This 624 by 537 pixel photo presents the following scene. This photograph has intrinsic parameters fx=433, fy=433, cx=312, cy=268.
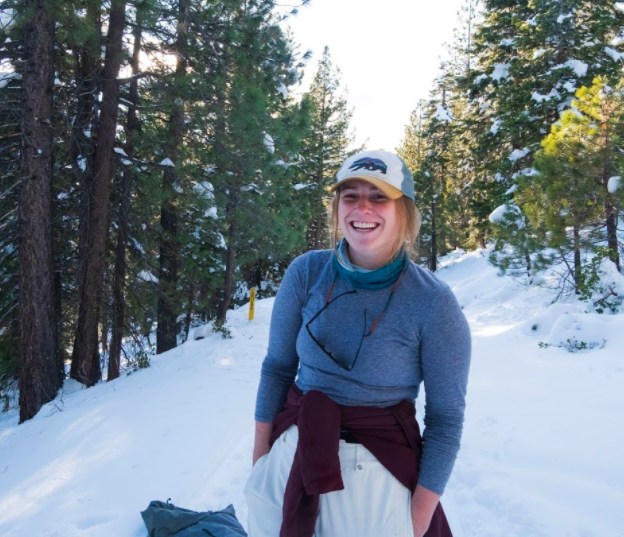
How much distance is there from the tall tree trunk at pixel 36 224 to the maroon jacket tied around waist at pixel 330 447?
23.4ft

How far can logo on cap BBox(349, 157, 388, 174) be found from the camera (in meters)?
1.63

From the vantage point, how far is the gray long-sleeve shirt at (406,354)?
61.1 inches

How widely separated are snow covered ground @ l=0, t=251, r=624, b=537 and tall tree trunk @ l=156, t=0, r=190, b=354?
3.46 meters

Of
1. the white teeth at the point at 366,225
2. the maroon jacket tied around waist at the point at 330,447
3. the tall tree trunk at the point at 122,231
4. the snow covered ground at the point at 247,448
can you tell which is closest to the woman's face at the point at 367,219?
the white teeth at the point at 366,225

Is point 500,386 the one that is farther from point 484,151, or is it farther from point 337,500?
point 484,151

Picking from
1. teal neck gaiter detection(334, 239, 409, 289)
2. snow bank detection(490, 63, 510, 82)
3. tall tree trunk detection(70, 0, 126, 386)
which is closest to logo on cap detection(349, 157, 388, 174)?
teal neck gaiter detection(334, 239, 409, 289)

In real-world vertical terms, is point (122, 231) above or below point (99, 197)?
below

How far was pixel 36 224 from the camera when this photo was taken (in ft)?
23.1

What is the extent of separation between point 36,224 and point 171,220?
15.0 feet

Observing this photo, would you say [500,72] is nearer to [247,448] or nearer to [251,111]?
[251,111]

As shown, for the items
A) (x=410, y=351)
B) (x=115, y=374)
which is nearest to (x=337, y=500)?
(x=410, y=351)

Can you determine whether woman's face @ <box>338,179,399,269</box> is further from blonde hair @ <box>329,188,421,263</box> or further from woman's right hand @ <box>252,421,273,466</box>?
woman's right hand @ <box>252,421,273,466</box>

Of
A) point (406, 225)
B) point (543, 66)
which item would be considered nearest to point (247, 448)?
point (406, 225)

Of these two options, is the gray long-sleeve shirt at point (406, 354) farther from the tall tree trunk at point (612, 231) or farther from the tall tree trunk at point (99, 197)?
the tall tree trunk at point (612, 231)
